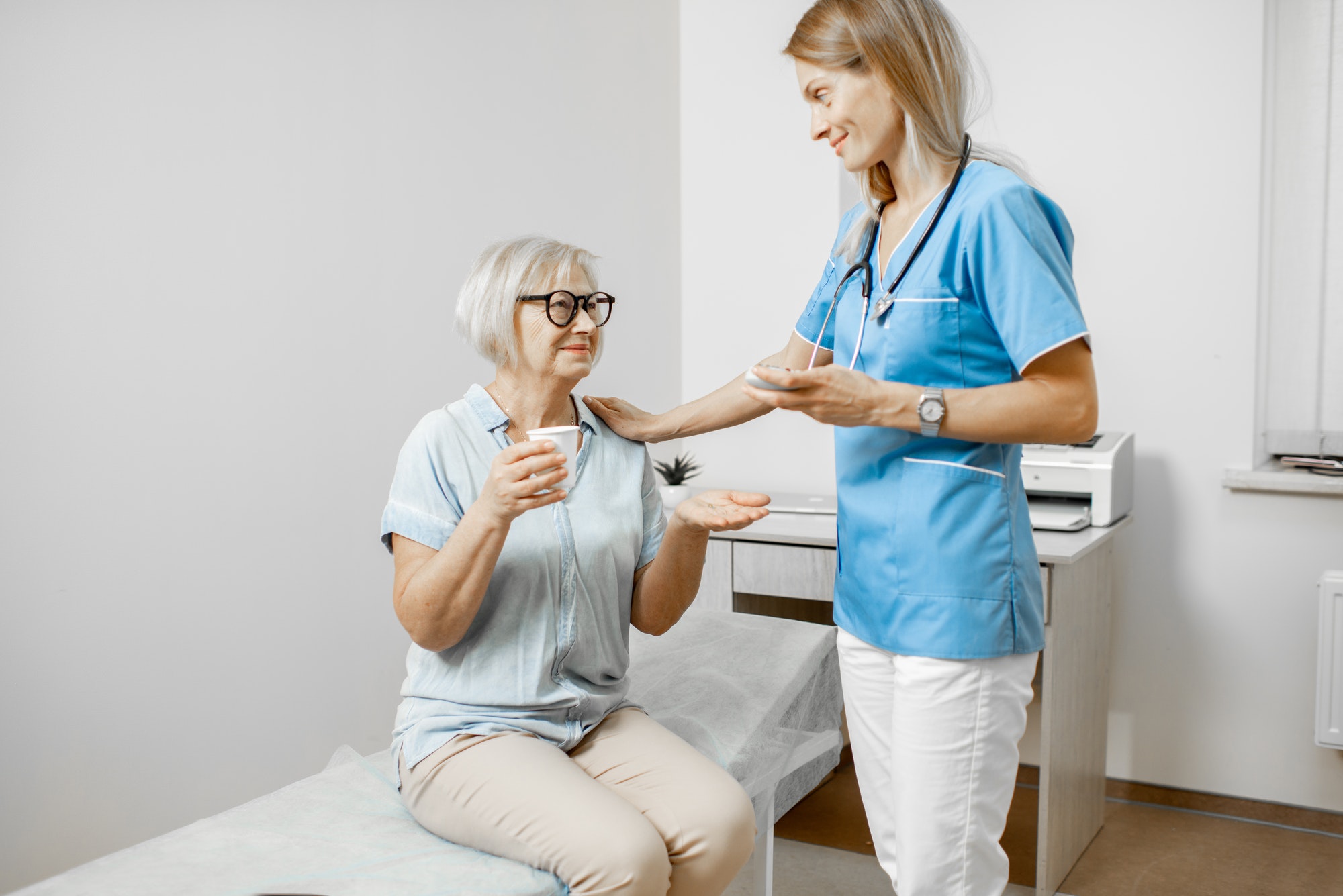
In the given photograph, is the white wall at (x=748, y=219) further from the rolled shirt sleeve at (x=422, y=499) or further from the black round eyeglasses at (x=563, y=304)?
the rolled shirt sleeve at (x=422, y=499)

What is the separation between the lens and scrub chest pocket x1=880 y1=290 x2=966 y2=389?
130 centimetres

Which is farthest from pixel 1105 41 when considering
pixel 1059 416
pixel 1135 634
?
pixel 1059 416

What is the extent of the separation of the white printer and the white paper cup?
1.47 metres

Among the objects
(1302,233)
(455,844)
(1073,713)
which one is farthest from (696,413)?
(1302,233)

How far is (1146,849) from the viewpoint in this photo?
264cm

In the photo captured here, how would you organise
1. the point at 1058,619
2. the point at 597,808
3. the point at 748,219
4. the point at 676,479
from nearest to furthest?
1. the point at 597,808
2. the point at 1058,619
3. the point at 676,479
4. the point at 748,219

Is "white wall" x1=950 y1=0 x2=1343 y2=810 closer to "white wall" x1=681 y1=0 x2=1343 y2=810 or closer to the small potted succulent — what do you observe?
"white wall" x1=681 y1=0 x2=1343 y2=810

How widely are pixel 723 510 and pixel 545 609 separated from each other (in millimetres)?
301

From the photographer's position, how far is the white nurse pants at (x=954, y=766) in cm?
129

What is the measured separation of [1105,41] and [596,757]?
249cm

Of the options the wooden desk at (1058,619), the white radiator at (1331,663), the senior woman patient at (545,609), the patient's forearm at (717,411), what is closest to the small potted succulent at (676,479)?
the wooden desk at (1058,619)

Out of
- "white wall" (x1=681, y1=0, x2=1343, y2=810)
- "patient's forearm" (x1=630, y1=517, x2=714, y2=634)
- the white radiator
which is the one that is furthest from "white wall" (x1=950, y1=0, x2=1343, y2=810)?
"patient's forearm" (x1=630, y1=517, x2=714, y2=634)

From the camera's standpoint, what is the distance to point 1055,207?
4.26ft

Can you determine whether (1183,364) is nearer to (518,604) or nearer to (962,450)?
(962,450)
